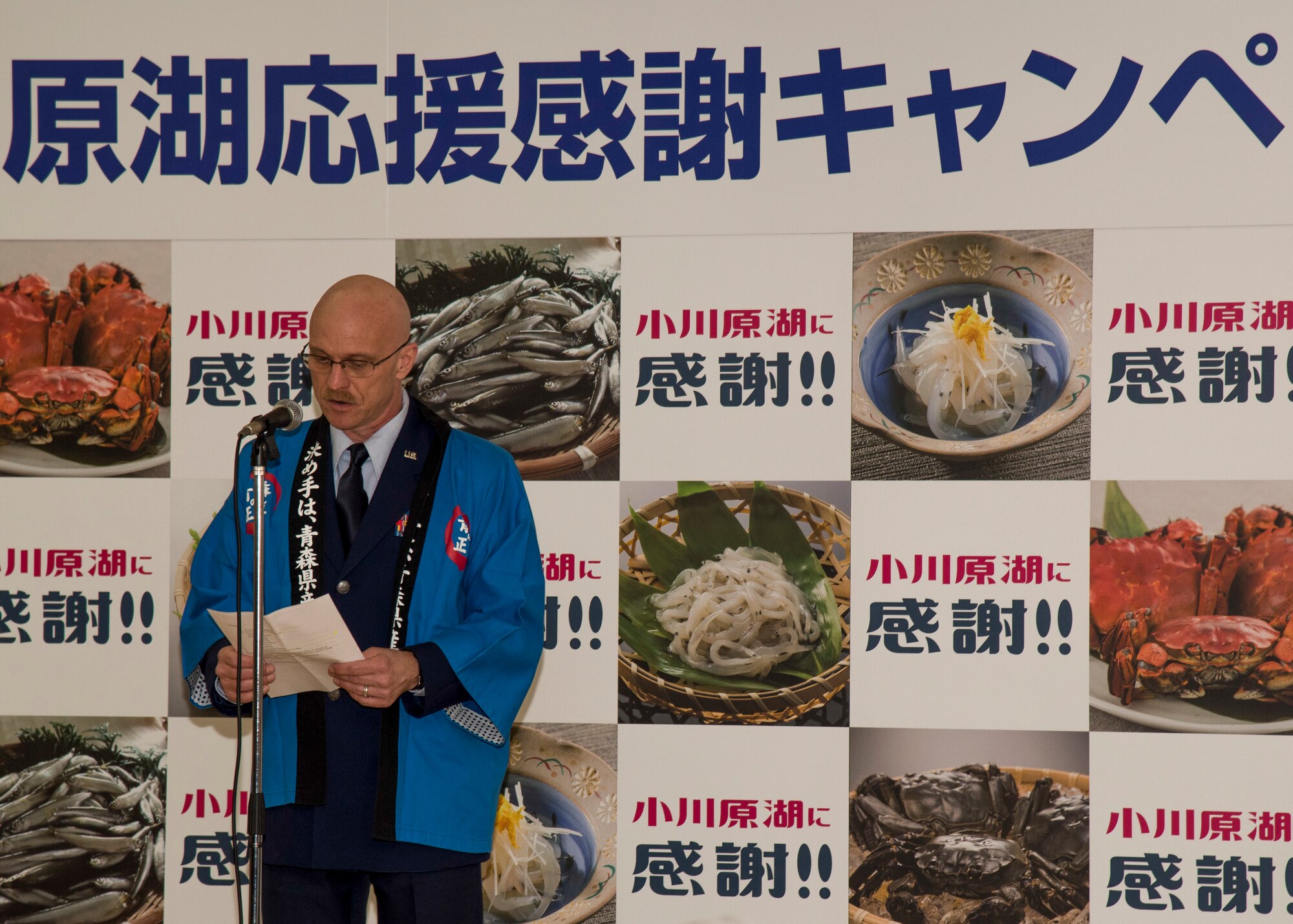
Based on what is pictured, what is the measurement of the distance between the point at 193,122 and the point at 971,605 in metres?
2.10

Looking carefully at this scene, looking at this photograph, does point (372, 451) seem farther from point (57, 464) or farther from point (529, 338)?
point (57, 464)

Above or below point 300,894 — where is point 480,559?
above

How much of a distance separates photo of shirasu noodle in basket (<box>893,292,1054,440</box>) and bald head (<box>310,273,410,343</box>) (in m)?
1.14

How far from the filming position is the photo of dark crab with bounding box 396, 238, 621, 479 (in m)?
2.70

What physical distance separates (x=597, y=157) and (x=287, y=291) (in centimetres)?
79

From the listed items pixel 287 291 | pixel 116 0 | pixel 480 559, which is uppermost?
pixel 116 0

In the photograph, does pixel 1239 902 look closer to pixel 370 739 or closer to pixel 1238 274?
pixel 1238 274

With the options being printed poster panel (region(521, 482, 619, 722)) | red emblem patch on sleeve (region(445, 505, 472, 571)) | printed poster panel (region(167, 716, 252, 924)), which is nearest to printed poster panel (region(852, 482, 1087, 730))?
printed poster panel (region(521, 482, 619, 722))

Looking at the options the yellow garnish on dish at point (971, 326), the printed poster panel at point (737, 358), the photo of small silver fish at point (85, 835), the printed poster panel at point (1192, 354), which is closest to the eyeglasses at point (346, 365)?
the printed poster panel at point (737, 358)

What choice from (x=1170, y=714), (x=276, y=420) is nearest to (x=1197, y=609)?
(x=1170, y=714)

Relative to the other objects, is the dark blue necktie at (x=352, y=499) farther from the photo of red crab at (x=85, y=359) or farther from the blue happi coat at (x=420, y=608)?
the photo of red crab at (x=85, y=359)

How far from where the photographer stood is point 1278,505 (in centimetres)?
258

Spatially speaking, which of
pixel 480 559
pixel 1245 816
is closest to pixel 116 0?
pixel 480 559

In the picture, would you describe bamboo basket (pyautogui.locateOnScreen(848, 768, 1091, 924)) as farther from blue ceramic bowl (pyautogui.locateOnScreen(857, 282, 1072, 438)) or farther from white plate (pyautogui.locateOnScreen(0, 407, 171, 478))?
white plate (pyautogui.locateOnScreen(0, 407, 171, 478))
